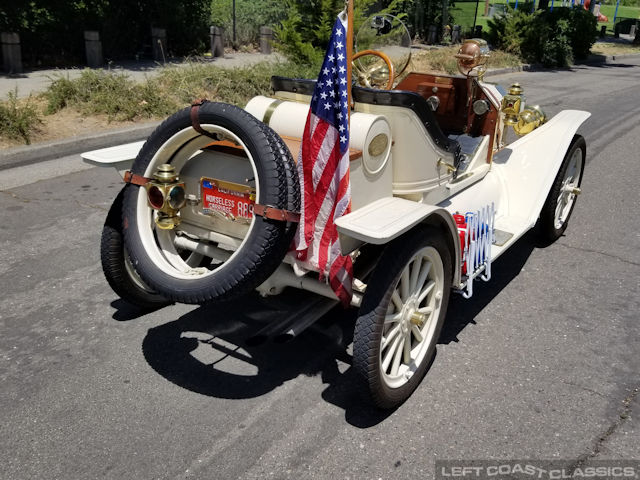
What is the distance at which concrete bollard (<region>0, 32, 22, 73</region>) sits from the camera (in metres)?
10.9

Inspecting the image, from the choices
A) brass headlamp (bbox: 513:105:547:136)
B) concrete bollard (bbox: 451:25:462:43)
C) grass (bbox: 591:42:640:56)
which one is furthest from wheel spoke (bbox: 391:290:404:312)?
grass (bbox: 591:42:640:56)

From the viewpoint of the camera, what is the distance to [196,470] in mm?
2748

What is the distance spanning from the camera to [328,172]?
295 centimetres

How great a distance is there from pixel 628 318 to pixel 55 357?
3.73 m

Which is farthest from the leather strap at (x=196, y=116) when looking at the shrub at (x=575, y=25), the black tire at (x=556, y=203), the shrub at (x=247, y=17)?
the shrub at (x=575, y=25)

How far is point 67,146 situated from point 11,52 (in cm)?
456

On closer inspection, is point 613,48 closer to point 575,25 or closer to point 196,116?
point 575,25

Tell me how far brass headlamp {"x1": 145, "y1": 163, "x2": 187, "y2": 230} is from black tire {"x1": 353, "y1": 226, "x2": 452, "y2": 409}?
1140mm

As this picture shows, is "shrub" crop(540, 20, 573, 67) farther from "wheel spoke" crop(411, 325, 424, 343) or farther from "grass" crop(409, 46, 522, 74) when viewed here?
"wheel spoke" crop(411, 325, 424, 343)

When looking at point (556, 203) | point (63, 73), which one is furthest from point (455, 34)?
point (556, 203)

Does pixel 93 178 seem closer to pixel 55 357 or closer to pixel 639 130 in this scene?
pixel 55 357

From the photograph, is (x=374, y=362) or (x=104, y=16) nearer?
(x=374, y=362)

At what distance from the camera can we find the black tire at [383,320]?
285 centimetres

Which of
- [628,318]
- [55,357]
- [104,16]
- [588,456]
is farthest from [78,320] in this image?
[104,16]
